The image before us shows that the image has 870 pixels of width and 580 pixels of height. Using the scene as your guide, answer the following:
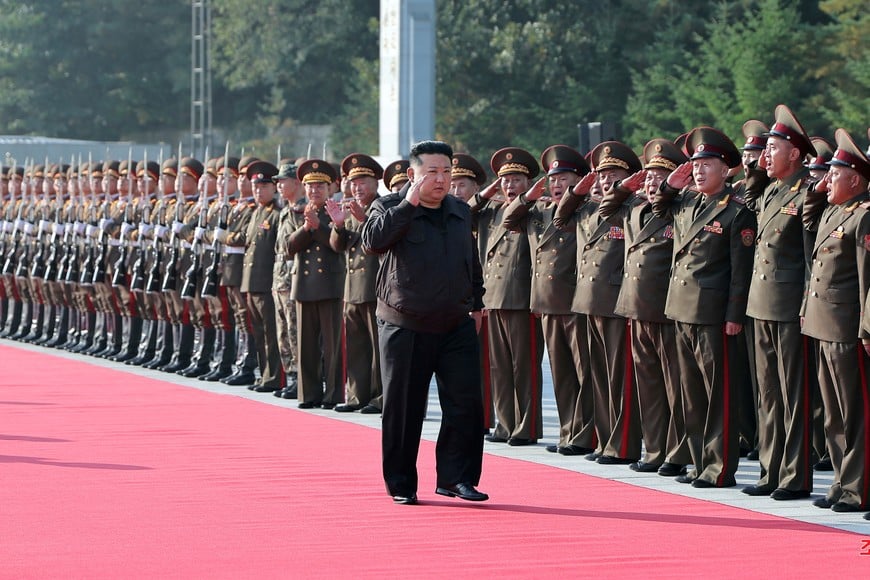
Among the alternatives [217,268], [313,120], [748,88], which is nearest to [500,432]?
[217,268]

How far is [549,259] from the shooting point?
35.6 feet

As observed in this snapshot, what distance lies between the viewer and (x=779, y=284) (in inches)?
348

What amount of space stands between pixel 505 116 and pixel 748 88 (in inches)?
310

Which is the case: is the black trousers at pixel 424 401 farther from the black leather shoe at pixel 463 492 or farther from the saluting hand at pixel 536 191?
the saluting hand at pixel 536 191

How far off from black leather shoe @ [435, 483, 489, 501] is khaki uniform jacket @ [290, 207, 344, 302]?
472 cm

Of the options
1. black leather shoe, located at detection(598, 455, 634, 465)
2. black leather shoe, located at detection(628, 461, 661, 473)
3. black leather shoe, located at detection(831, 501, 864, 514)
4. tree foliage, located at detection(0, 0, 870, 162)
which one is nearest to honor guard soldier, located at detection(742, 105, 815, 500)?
black leather shoe, located at detection(831, 501, 864, 514)

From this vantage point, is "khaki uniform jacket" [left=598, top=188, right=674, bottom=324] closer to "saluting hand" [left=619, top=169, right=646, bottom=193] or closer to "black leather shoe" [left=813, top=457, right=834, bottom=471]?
"saluting hand" [left=619, top=169, right=646, bottom=193]

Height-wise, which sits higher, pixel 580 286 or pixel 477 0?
pixel 477 0

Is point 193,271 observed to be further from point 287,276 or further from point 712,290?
point 712,290

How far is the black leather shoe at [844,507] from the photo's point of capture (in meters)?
8.39

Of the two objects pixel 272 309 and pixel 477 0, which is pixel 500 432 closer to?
pixel 272 309

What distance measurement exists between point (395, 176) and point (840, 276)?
16.2ft

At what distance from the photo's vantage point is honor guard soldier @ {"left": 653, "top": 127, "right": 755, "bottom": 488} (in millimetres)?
9203

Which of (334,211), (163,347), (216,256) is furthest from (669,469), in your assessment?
(163,347)
